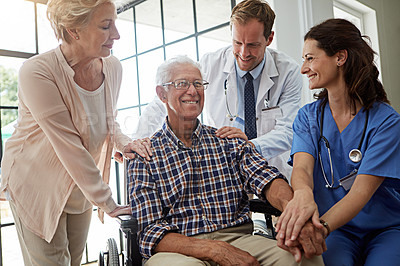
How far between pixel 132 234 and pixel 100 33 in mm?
743

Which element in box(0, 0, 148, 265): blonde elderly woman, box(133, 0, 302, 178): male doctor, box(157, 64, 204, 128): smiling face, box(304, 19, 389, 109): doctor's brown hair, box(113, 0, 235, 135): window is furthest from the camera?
box(133, 0, 302, 178): male doctor

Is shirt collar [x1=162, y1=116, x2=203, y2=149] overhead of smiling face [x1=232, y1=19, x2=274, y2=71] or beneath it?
beneath

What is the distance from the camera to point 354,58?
144 cm

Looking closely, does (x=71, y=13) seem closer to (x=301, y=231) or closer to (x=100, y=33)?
(x=100, y=33)

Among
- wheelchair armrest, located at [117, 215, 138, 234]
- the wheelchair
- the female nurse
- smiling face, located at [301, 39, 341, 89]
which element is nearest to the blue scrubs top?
the female nurse

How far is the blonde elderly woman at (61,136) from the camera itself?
4.25 feet

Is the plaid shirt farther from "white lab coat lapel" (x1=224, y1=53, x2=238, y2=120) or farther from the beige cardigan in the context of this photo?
"white lab coat lapel" (x1=224, y1=53, x2=238, y2=120)

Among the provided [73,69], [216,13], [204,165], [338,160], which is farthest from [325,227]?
[216,13]

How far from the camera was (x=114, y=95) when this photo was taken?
157 centimetres

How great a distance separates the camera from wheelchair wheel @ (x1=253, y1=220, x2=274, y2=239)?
1.56 metres

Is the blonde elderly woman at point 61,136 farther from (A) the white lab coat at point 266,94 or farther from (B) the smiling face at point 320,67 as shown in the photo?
(B) the smiling face at point 320,67

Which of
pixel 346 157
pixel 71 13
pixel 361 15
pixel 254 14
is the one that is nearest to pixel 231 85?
pixel 254 14

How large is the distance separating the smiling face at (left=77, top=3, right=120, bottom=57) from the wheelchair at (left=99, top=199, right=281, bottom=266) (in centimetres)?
63

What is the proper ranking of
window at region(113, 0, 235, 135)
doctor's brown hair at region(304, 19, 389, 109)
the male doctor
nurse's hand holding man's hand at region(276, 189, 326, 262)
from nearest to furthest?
nurse's hand holding man's hand at region(276, 189, 326, 262)
doctor's brown hair at region(304, 19, 389, 109)
window at region(113, 0, 235, 135)
the male doctor
